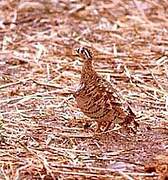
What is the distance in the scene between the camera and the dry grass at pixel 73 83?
302 cm

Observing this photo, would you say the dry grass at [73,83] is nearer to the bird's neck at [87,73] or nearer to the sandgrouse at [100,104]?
the sandgrouse at [100,104]

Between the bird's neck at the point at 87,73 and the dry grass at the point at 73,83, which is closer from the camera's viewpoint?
the dry grass at the point at 73,83

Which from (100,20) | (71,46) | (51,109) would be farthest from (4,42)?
(51,109)

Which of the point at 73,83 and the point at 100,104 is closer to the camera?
the point at 100,104

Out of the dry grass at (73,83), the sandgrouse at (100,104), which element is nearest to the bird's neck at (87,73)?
the sandgrouse at (100,104)

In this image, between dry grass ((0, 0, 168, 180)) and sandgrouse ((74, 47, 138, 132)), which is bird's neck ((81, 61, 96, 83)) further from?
dry grass ((0, 0, 168, 180))

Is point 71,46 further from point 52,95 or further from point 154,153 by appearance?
point 154,153

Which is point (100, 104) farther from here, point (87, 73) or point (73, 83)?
point (73, 83)

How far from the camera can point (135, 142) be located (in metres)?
3.22

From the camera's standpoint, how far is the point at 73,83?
4.00 m

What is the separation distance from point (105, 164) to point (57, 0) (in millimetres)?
2961

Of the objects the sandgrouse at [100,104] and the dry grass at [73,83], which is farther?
the sandgrouse at [100,104]

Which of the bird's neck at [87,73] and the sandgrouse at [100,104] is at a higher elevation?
the bird's neck at [87,73]

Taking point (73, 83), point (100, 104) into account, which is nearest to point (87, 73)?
point (100, 104)
